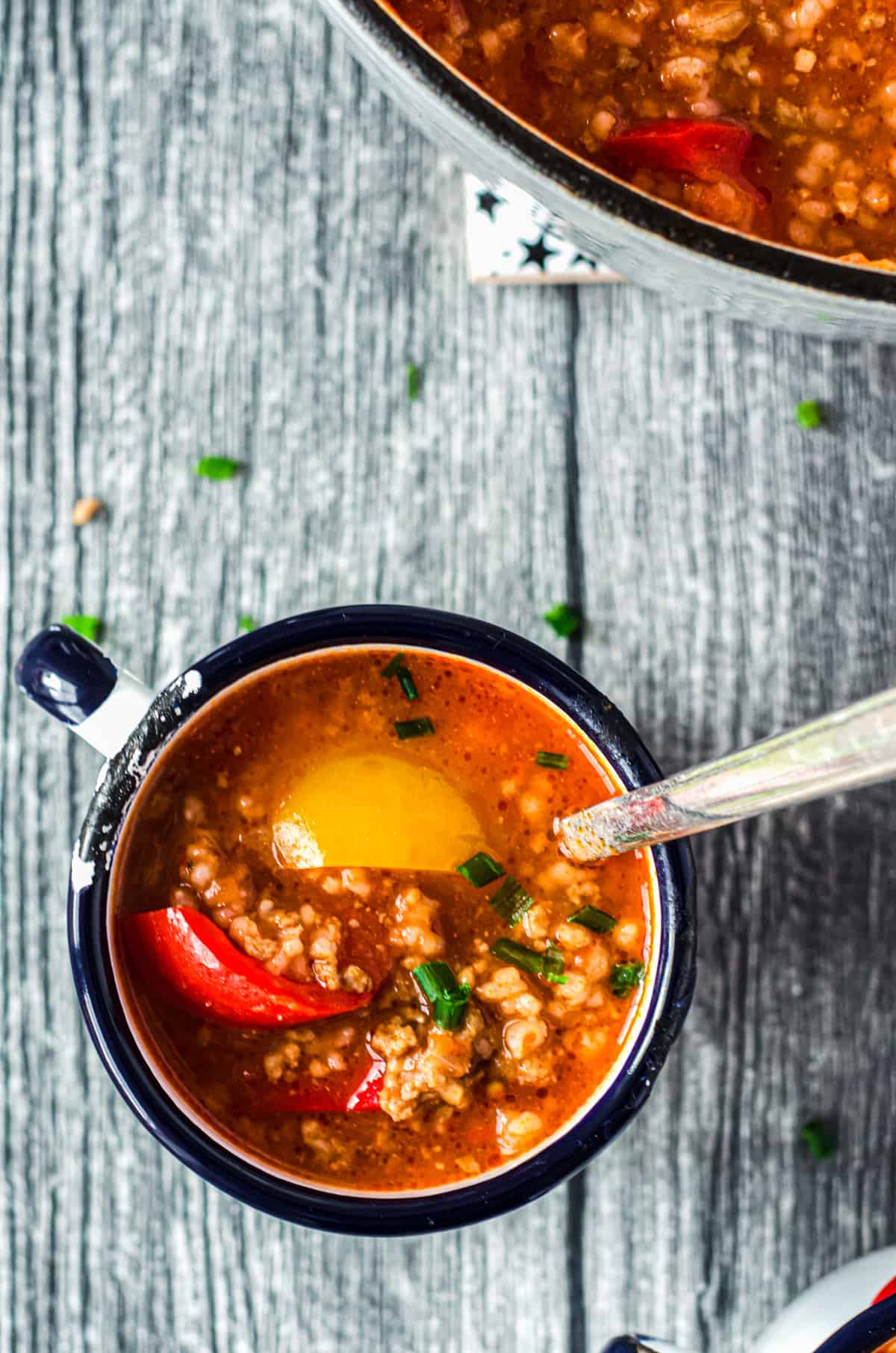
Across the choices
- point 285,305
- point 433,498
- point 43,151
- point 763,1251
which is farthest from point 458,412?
point 763,1251

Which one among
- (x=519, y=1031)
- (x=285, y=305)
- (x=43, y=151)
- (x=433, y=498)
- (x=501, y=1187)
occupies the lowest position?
(x=501, y=1187)

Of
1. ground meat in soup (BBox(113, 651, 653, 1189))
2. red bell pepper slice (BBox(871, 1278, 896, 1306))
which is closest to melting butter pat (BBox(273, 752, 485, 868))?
ground meat in soup (BBox(113, 651, 653, 1189))

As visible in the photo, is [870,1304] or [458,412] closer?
[870,1304]

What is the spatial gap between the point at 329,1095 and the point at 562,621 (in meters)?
0.48

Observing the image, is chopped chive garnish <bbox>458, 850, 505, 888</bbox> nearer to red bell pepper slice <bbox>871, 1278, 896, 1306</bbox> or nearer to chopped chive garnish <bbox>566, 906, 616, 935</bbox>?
chopped chive garnish <bbox>566, 906, 616, 935</bbox>

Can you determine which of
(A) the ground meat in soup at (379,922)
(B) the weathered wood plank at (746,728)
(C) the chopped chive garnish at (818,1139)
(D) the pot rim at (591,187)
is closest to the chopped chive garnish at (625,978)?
(A) the ground meat in soup at (379,922)

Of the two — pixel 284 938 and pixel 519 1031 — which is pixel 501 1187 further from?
pixel 284 938

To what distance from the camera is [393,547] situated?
1416 millimetres

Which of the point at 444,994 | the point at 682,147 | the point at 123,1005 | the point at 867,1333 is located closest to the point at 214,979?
the point at 123,1005

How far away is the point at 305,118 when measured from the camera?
143 centimetres

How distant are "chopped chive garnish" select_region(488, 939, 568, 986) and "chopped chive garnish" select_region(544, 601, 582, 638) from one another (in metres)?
0.33

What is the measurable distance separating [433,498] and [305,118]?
0.38 m

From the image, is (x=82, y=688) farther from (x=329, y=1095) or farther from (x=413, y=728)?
(x=329, y=1095)

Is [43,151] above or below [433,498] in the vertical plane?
above
